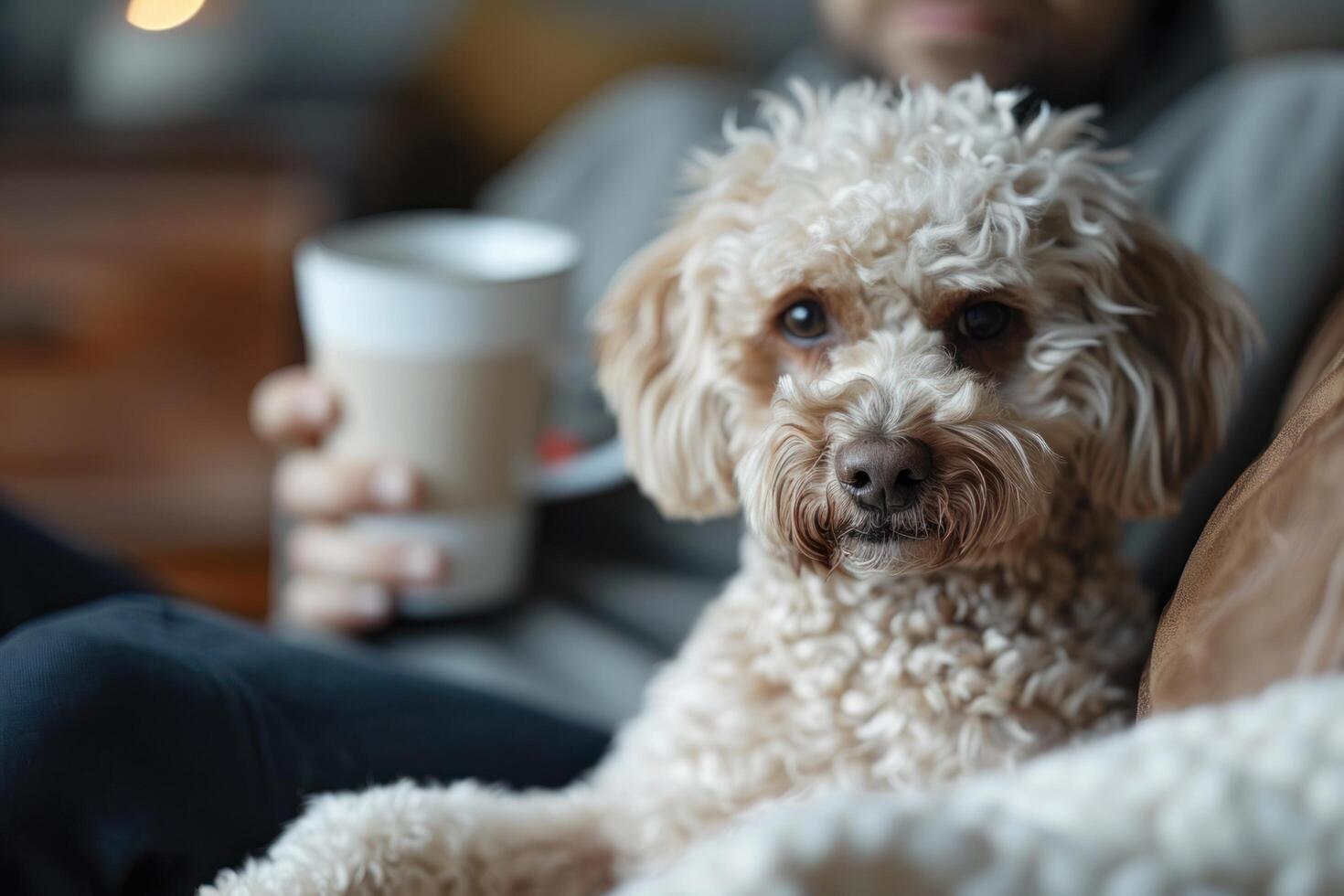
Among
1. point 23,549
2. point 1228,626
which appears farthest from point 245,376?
point 1228,626

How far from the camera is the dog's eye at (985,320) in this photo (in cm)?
72

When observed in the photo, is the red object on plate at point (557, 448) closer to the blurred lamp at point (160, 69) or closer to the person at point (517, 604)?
the person at point (517, 604)

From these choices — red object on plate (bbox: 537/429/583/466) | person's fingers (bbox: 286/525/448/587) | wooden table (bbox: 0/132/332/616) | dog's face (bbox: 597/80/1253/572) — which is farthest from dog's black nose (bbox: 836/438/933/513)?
wooden table (bbox: 0/132/332/616)

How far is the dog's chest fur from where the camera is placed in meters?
0.70

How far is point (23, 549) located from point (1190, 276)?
0.88 m

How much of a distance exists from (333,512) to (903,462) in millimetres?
780

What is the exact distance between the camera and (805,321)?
75 cm

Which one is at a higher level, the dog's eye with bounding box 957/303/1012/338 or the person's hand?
the dog's eye with bounding box 957/303/1012/338

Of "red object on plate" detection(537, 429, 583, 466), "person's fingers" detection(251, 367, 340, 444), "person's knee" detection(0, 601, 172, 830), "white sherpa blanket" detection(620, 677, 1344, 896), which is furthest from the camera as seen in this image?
"red object on plate" detection(537, 429, 583, 466)

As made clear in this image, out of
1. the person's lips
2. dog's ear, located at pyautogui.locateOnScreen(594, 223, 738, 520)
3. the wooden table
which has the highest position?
the person's lips

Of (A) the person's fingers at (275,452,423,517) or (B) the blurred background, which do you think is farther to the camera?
(B) the blurred background

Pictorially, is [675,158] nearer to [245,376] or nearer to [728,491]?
[728,491]

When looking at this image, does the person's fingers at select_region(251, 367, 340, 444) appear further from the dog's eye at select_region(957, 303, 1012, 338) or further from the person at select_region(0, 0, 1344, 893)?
the dog's eye at select_region(957, 303, 1012, 338)

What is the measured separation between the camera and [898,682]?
723 millimetres
